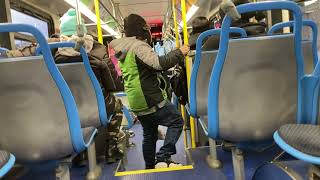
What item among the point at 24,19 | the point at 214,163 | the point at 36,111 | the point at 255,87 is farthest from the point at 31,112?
the point at 24,19

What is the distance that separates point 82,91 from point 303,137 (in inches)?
67.6

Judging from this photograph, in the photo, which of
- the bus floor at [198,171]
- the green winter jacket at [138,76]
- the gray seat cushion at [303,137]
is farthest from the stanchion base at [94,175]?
the gray seat cushion at [303,137]

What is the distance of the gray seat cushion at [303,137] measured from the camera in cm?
118

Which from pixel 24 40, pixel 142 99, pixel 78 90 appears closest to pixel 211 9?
pixel 24 40

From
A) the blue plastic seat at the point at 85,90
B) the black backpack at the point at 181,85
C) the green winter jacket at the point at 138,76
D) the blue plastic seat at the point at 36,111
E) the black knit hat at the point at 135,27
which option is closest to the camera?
the blue plastic seat at the point at 36,111

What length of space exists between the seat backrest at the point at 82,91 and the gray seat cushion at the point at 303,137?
5.14ft

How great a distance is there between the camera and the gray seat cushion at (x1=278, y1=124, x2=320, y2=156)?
1.18m

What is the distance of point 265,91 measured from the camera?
1.69 metres

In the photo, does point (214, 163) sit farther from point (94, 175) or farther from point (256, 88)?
point (256, 88)

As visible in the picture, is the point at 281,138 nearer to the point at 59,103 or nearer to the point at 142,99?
the point at 59,103

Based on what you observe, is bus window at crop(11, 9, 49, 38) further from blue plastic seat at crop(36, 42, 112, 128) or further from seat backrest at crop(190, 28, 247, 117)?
seat backrest at crop(190, 28, 247, 117)

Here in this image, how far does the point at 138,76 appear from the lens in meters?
3.06

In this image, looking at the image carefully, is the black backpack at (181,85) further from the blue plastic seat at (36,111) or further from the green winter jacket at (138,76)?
the blue plastic seat at (36,111)

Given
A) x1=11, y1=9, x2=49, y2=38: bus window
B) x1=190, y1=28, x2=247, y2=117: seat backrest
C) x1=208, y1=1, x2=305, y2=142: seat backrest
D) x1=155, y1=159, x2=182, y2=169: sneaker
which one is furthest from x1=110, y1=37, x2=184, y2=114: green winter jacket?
x1=11, y1=9, x2=49, y2=38: bus window
